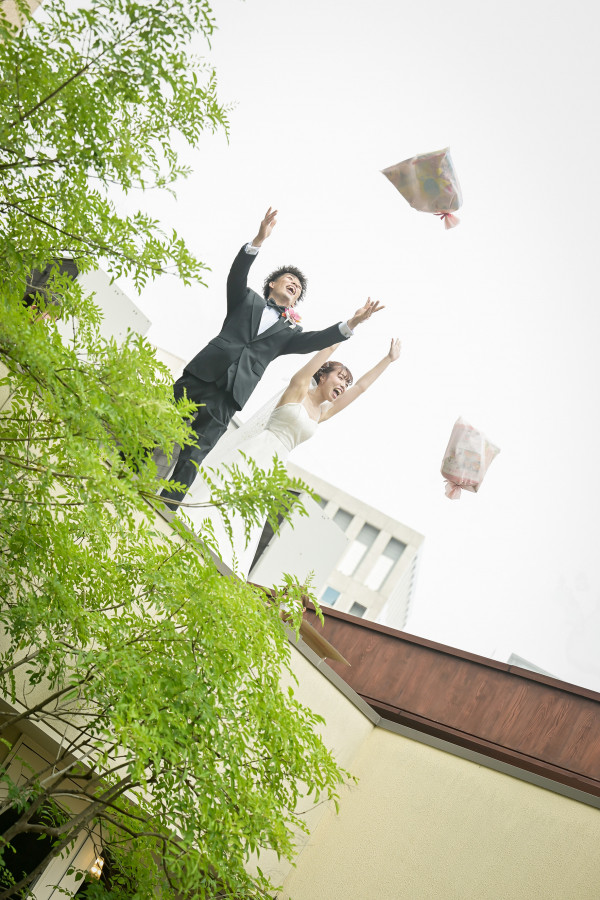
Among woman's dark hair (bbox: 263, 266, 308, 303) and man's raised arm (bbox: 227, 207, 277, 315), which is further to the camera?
woman's dark hair (bbox: 263, 266, 308, 303)

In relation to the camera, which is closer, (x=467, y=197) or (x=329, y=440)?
(x=467, y=197)

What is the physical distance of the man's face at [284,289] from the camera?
4199 mm

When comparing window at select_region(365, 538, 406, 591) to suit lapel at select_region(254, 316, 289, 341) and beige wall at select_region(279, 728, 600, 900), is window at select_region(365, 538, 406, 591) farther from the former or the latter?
beige wall at select_region(279, 728, 600, 900)

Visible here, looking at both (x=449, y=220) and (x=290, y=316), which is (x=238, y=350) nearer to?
(x=290, y=316)

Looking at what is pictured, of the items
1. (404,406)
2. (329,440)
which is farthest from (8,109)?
(329,440)

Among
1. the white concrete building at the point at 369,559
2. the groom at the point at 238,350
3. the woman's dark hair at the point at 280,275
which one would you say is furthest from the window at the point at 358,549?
the groom at the point at 238,350

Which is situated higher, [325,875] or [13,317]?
[13,317]

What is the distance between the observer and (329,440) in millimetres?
12547

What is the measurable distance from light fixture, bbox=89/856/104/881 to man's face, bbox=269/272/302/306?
9.11 ft

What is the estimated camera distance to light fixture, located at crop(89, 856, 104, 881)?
141 inches

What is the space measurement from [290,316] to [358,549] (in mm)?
19767

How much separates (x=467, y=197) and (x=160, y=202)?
3261 millimetres

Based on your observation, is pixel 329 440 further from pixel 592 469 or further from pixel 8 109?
pixel 8 109

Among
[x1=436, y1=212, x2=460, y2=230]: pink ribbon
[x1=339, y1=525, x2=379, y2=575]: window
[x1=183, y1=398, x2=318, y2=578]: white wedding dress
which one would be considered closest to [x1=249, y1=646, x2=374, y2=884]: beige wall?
[x1=183, y1=398, x2=318, y2=578]: white wedding dress
